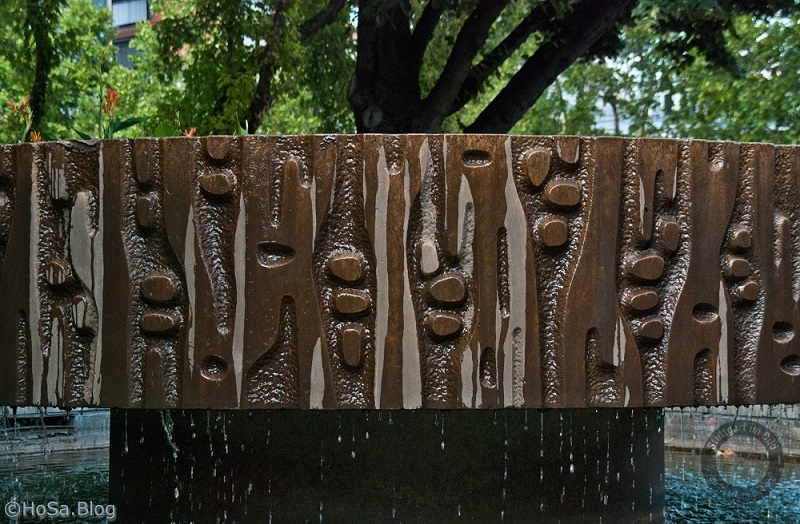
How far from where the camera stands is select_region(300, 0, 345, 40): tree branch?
13984 millimetres

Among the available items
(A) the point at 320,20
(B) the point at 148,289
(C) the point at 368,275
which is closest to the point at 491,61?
(A) the point at 320,20

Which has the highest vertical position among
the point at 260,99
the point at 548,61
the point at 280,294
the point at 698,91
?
the point at 698,91

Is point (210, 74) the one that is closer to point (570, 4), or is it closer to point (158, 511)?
point (570, 4)

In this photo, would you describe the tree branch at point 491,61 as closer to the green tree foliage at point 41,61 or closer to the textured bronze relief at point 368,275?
the green tree foliage at point 41,61

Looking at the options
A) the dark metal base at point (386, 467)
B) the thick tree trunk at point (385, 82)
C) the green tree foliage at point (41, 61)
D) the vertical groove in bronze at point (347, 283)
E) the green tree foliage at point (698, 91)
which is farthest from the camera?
the green tree foliage at point (698, 91)

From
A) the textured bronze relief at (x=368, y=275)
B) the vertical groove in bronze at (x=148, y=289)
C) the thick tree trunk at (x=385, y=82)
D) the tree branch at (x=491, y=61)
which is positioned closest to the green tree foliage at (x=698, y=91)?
the tree branch at (x=491, y=61)

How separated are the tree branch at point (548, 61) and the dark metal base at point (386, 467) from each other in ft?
25.0

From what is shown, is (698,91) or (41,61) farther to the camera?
(698,91)

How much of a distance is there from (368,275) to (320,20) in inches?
385

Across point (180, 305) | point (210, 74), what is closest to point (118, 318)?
point (180, 305)

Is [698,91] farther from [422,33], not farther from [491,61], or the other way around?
[422,33]

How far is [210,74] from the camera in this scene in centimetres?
1394

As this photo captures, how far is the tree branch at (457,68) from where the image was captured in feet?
41.5

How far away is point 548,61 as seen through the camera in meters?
13.2
